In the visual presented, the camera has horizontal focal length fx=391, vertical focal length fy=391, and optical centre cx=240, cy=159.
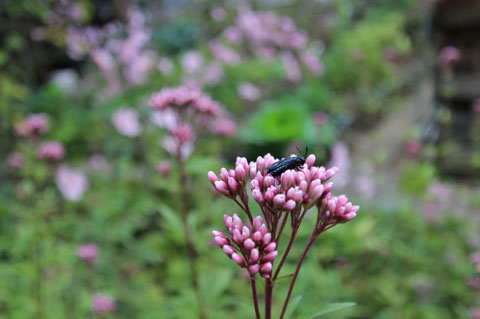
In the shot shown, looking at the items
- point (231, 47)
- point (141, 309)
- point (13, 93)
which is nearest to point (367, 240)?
point (141, 309)

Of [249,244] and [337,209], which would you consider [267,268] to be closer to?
[249,244]

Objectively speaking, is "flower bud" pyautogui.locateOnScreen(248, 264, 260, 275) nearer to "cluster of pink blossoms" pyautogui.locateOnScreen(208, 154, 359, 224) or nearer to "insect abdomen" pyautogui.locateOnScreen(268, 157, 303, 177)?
"cluster of pink blossoms" pyautogui.locateOnScreen(208, 154, 359, 224)

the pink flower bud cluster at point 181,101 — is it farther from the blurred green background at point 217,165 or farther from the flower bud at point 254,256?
the flower bud at point 254,256

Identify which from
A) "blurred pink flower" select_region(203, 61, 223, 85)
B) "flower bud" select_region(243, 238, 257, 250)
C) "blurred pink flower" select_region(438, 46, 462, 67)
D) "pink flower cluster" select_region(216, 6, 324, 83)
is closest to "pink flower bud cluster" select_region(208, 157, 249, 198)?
"flower bud" select_region(243, 238, 257, 250)

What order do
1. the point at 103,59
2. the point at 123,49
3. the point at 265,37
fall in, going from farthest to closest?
the point at 265,37 → the point at 103,59 → the point at 123,49

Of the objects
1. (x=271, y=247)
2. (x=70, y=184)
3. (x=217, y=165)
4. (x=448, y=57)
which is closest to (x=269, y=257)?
(x=271, y=247)
